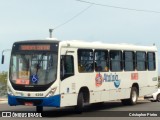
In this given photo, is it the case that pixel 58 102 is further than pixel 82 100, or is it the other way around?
pixel 82 100

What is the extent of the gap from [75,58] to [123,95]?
5.10 meters

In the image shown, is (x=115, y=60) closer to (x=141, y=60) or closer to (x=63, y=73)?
(x=141, y=60)

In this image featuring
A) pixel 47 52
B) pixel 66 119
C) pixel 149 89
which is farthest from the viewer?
pixel 149 89

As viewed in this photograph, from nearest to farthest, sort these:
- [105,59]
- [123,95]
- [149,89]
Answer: [105,59] < [123,95] < [149,89]

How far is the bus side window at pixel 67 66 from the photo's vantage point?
18641mm

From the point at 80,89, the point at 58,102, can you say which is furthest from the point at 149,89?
the point at 58,102

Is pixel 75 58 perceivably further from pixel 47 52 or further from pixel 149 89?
pixel 149 89

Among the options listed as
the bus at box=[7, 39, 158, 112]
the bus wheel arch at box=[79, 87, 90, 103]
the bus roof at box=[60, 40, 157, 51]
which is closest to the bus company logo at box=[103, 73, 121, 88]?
the bus at box=[7, 39, 158, 112]

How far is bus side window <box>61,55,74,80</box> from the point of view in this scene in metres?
18.6

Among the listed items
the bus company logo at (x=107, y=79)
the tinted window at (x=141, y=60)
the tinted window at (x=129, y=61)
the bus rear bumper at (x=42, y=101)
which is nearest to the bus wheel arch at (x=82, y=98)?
the bus company logo at (x=107, y=79)

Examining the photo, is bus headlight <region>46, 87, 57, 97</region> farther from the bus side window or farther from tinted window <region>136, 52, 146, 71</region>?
tinted window <region>136, 52, 146, 71</region>

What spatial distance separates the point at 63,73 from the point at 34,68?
3.62 ft

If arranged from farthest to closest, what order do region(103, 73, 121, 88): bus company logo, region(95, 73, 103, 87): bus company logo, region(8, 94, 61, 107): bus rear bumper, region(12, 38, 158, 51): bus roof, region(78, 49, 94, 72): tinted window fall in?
region(103, 73, 121, 88): bus company logo
region(95, 73, 103, 87): bus company logo
region(78, 49, 94, 72): tinted window
region(12, 38, 158, 51): bus roof
region(8, 94, 61, 107): bus rear bumper

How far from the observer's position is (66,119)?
57.3ft
